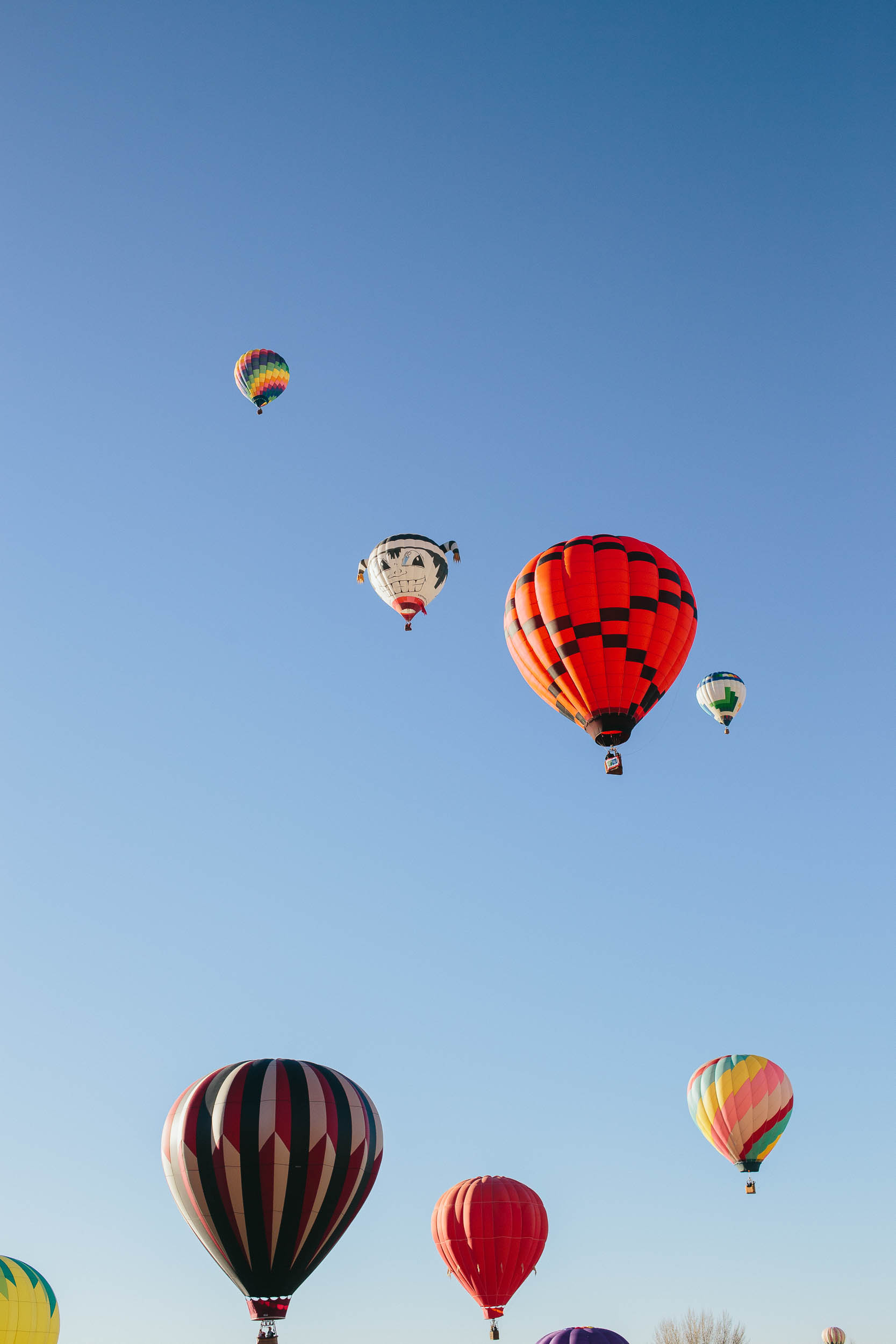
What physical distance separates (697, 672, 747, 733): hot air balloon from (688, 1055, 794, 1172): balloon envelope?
10.4 meters

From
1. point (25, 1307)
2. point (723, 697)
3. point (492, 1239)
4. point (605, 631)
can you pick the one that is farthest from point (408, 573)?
point (25, 1307)

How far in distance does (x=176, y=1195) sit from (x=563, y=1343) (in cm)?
1291

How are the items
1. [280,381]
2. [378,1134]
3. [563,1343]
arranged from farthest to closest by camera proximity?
[280,381]
[563,1343]
[378,1134]

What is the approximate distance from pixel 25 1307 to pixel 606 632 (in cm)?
2631

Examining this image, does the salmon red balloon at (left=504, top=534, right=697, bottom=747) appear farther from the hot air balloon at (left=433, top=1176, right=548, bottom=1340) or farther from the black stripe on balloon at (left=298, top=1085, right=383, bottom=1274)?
the hot air balloon at (left=433, top=1176, right=548, bottom=1340)

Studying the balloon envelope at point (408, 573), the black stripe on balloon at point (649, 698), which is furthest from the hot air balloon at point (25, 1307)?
the black stripe on balloon at point (649, 698)

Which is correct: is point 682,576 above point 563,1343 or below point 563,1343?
above

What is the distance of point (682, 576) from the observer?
2853cm

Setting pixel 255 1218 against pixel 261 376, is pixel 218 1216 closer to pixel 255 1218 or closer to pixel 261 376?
pixel 255 1218

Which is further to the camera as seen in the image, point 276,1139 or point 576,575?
point 576,575

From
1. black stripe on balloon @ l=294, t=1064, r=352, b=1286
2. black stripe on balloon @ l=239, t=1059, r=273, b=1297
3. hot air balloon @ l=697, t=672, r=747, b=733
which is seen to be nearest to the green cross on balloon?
hot air balloon @ l=697, t=672, r=747, b=733

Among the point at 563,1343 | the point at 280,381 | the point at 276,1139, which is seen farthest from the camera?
the point at 280,381

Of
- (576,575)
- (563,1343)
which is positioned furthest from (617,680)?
(563,1343)

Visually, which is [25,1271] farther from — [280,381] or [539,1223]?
[280,381]
